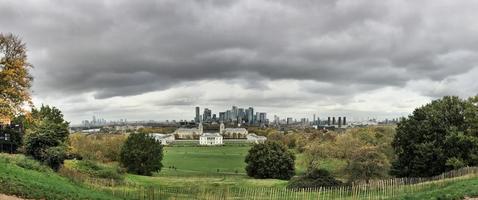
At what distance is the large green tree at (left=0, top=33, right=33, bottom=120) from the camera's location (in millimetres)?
43625

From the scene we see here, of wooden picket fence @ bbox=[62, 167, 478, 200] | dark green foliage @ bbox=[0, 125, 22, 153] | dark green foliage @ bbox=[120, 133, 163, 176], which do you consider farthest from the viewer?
dark green foliage @ bbox=[120, 133, 163, 176]

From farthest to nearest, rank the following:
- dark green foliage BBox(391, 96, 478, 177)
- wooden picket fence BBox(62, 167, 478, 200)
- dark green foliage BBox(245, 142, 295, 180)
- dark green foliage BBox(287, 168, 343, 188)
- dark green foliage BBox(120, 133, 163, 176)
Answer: dark green foliage BBox(120, 133, 163, 176) < dark green foliage BBox(245, 142, 295, 180) < dark green foliage BBox(391, 96, 478, 177) < dark green foliage BBox(287, 168, 343, 188) < wooden picket fence BBox(62, 167, 478, 200)

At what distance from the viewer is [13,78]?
44.0 m

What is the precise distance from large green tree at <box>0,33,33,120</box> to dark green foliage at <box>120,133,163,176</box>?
105 feet

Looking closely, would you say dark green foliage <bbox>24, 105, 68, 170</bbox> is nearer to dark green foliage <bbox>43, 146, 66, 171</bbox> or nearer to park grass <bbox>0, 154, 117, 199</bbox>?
dark green foliage <bbox>43, 146, 66, 171</bbox>

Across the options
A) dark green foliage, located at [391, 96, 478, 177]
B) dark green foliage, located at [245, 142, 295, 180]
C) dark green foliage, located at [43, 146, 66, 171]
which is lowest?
dark green foliage, located at [245, 142, 295, 180]

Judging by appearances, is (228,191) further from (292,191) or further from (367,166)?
(367,166)

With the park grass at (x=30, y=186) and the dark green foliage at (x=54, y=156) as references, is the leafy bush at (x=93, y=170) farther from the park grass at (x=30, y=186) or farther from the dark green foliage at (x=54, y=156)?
the park grass at (x=30, y=186)

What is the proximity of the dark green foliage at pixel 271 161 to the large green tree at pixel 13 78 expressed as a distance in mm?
37752

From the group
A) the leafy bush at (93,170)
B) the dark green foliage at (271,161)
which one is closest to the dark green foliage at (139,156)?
the dark green foliage at (271,161)

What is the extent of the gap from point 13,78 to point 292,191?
28840 mm

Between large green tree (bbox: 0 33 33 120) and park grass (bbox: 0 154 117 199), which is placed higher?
large green tree (bbox: 0 33 33 120)

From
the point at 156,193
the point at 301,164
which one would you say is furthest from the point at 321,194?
the point at 301,164

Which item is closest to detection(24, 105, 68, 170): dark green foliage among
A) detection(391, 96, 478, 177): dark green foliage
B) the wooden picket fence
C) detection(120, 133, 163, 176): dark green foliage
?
the wooden picket fence
